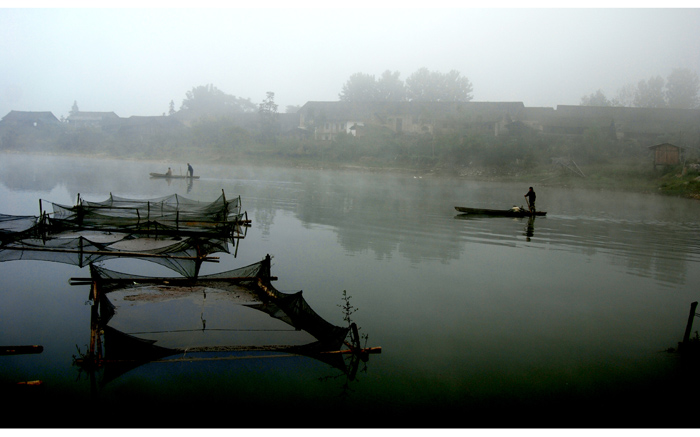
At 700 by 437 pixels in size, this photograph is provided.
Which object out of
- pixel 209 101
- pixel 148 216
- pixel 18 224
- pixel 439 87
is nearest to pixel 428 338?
pixel 148 216

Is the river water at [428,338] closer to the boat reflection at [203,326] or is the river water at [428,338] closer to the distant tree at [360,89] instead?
the boat reflection at [203,326]

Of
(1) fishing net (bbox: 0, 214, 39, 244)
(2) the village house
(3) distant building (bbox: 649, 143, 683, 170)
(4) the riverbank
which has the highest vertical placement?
(2) the village house

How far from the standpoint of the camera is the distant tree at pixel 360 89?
86625mm

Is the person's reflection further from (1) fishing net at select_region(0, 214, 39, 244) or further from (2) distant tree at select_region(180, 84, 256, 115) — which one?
(2) distant tree at select_region(180, 84, 256, 115)

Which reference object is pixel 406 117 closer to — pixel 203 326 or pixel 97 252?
pixel 97 252

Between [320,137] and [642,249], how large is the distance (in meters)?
→ 54.7

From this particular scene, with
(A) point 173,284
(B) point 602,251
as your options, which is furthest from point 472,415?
(B) point 602,251

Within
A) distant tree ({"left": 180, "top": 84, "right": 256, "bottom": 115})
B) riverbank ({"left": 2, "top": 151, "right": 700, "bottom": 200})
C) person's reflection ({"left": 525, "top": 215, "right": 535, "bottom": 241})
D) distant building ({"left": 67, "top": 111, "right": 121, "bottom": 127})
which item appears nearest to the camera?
person's reflection ({"left": 525, "top": 215, "right": 535, "bottom": 241})

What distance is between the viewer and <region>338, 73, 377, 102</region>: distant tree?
284 feet

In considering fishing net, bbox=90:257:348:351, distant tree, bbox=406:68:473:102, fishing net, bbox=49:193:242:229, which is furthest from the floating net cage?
distant tree, bbox=406:68:473:102

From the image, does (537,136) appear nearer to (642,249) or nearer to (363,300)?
(642,249)

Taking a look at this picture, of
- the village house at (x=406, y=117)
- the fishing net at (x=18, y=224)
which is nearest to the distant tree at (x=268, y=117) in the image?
the village house at (x=406, y=117)

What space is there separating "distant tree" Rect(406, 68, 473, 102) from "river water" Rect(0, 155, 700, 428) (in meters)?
66.9

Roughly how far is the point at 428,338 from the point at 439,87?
8073 cm
